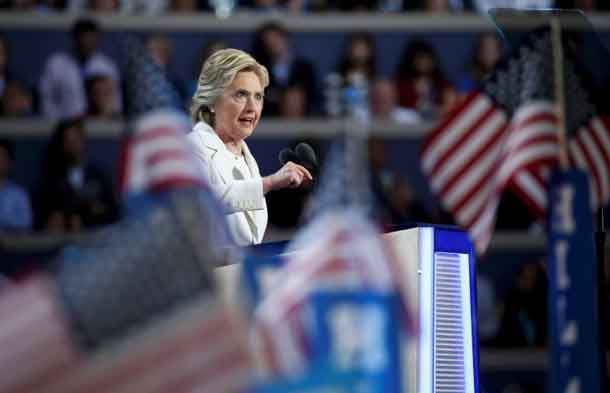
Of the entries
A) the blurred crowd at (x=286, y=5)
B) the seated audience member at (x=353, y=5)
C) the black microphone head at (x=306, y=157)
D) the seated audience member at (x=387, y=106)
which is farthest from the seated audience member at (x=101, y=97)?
the black microphone head at (x=306, y=157)

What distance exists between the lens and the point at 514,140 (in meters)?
5.00

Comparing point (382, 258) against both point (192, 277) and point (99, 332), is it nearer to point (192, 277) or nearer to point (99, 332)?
point (192, 277)

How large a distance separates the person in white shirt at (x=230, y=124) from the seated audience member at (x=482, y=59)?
7149 millimetres

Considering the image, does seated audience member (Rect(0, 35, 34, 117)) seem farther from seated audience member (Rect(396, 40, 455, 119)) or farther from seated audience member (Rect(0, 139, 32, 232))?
seated audience member (Rect(396, 40, 455, 119))

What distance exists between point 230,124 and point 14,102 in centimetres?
667

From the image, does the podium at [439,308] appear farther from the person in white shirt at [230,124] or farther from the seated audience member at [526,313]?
the seated audience member at [526,313]

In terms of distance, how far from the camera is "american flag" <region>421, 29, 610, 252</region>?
16.0 feet

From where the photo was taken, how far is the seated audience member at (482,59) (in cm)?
1211

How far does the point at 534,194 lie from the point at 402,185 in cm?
620

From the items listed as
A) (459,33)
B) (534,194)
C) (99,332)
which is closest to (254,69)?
(534,194)

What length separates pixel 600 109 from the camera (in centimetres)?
514

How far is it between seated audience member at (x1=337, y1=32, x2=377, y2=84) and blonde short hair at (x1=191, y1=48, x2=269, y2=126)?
665cm

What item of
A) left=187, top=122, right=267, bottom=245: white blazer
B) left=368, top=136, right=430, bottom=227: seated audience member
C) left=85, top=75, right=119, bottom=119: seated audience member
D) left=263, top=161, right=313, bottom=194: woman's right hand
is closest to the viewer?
left=263, top=161, right=313, bottom=194: woman's right hand

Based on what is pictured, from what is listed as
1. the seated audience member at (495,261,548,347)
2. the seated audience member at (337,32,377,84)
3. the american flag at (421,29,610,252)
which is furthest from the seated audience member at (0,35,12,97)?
the american flag at (421,29,610,252)
